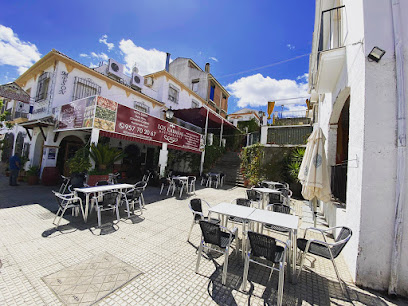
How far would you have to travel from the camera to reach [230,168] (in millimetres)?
14898

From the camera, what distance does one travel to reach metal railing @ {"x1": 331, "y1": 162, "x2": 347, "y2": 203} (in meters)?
4.36

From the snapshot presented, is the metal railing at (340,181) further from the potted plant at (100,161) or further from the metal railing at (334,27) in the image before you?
the potted plant at (100,161)

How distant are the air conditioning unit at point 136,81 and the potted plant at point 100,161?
7329 mm

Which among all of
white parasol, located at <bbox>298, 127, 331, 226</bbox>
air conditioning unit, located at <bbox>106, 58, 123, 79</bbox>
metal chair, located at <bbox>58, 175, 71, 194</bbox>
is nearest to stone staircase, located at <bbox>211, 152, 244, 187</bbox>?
white parasol, located at <bbox>298, 127, 331, 226</bbox>

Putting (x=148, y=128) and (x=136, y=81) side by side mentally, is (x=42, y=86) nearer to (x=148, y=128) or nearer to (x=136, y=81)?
(x=136, y=81)

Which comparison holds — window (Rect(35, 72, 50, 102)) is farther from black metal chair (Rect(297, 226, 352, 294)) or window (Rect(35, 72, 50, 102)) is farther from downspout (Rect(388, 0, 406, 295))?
downspout (Rect(388, 0, 406, 295))

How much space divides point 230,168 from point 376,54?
12362 mm

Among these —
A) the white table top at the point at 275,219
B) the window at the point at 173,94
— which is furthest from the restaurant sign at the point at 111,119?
the white table top at the point at 275,219

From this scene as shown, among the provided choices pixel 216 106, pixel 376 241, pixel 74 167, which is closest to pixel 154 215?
pixel 74 167

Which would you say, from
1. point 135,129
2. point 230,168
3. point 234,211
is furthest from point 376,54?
point 230,168

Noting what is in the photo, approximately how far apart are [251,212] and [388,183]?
7.30ft

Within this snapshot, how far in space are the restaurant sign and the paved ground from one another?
13.0 feet

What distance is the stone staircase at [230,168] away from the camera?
13.2m

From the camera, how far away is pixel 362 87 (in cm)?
304
